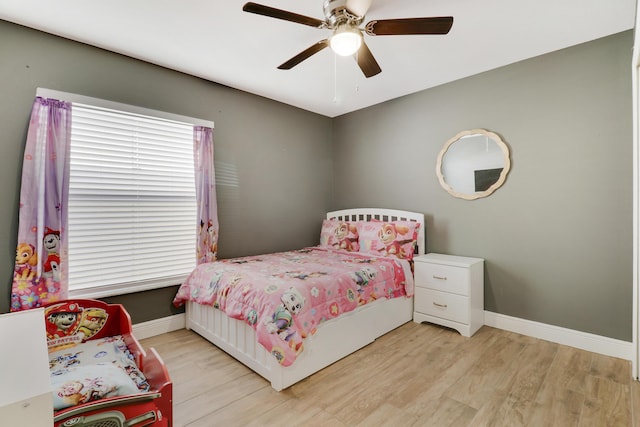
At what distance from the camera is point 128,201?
269cm

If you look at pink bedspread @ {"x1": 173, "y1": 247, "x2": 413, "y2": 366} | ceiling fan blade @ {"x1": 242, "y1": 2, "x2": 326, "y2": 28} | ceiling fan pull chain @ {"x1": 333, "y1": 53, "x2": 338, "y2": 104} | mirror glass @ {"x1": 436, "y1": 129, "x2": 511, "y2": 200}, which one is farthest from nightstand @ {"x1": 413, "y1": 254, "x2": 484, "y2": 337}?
ceiling fan blade @ {"x1": 242, "y1": 2, "x2": 326, "y2": 28}

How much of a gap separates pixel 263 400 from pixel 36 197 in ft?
7.11

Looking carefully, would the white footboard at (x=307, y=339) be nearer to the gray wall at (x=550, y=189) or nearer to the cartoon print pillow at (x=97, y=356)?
the cartoon print pillow at (x=97, y=356)

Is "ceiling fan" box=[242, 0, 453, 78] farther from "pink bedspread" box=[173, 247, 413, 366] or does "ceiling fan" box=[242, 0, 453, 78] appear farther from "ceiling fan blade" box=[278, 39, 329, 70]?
"pink bedspread" box=[173, 247, 413, 366]

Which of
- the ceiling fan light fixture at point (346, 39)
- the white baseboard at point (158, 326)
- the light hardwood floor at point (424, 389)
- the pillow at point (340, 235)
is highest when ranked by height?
the ceiling fan light fixture at point (346, 39)

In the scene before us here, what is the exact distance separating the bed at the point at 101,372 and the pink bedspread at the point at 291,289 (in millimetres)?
650

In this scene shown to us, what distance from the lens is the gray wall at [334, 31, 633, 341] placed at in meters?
2.38

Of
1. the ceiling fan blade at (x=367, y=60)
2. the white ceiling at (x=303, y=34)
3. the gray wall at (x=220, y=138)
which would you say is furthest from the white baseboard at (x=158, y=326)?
the ceiling fan blade at (x=367, y=60)

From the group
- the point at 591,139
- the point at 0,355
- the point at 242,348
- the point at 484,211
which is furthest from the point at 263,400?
the point at 591,139

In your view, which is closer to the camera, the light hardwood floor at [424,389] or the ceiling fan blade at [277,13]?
the ceiling fan blade at [277,13]

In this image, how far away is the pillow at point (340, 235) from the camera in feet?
12.0

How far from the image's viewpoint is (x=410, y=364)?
7.50 ft

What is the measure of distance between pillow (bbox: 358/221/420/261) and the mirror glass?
0.60 m

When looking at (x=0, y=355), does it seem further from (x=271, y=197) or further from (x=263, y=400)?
(x=271, y=197)
